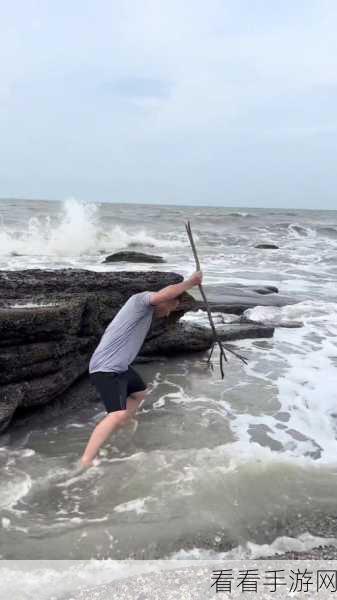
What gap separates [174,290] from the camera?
3912 millimetres

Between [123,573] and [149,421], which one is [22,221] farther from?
[123,573]

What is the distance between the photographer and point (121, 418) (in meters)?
4.09

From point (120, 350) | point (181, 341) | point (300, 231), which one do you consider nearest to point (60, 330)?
point (120, 350)

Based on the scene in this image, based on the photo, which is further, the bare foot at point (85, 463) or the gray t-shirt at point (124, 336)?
A: the gray t-shirt at point (124, 336)

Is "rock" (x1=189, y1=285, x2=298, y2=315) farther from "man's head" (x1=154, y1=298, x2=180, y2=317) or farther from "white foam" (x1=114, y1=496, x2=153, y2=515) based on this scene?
"white foam" (x1=114, y1=496, x2=153, y2=515)

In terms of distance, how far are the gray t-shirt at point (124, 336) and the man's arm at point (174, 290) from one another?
0.26ft

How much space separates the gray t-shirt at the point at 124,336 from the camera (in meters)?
4.09

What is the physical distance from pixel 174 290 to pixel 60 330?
148cm

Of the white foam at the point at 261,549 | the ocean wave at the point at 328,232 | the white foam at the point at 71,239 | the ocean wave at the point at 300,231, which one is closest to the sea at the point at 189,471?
the white foam at the point at 261,549

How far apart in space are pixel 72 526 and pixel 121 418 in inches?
40.0

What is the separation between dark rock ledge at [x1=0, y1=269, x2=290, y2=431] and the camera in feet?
14.9

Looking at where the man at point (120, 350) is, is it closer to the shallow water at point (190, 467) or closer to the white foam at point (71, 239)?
the shallow water at point (190, 467)

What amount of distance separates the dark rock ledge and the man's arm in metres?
1.25

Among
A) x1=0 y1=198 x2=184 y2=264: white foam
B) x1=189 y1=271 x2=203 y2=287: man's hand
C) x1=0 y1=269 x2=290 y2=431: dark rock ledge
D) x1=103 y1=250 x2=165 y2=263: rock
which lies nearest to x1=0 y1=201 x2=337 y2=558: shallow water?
x1=0 y1=269 x2=290 y2=431: dark rock ledge
